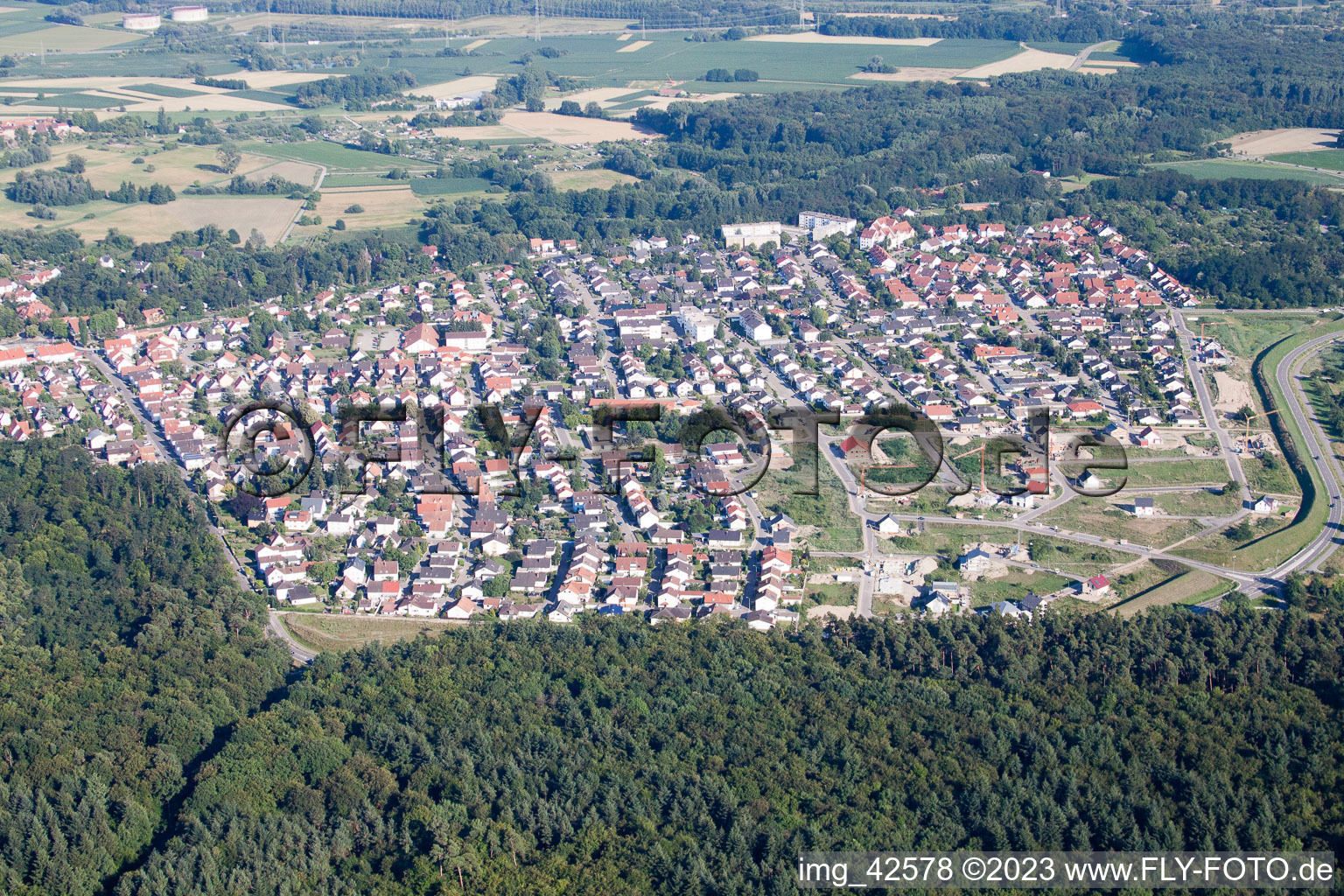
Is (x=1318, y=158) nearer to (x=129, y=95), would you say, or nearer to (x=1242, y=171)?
(x=1242, y=171)

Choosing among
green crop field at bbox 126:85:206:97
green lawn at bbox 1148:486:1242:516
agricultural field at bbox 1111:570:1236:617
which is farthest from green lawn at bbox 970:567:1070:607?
→ green crop field at bbox 126:85:206:97

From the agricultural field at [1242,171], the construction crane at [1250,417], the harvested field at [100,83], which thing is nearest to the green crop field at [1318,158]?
the agricultural field at [1242,171]

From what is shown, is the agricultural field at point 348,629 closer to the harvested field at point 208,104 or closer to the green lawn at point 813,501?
the green lawn at point 813,501

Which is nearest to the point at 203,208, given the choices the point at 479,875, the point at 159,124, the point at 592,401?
the point at 159,124

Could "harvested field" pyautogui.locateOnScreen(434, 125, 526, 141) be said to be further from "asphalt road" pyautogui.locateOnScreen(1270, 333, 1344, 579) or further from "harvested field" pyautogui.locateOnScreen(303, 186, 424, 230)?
"asphalt road" pyautogui.locateOnScreen(1270, 333, 1344, 579)

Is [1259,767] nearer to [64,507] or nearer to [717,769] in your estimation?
[717,769]

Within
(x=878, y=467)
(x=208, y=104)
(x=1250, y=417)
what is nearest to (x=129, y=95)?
(x=208, y=104)
